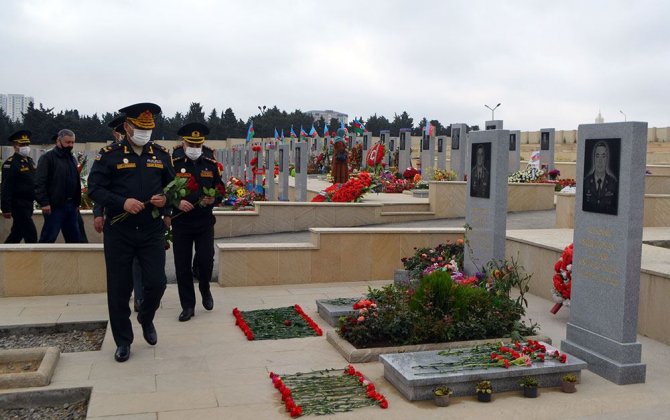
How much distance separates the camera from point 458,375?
5.14 m

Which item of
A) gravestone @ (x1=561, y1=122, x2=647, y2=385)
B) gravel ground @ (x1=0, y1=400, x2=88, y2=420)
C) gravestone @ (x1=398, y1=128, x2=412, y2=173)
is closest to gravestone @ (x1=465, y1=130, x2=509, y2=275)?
gravestone @ (x1=561, y1=122, x2=647, y2=385)

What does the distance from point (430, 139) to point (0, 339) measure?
65.5ft

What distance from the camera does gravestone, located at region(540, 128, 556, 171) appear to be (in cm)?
2355

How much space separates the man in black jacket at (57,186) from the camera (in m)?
9.34

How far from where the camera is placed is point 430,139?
25.4 metres

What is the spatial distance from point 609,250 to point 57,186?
7.03 metres

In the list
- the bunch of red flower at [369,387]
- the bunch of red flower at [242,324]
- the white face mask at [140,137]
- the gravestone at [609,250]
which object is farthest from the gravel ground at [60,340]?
the gravestone at [609,250]

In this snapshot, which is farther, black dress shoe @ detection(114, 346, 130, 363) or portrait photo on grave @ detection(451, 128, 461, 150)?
portrait photo on grave @ detection(451, 128, 461, 150)

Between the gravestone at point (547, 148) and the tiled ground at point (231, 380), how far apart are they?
16.6 metres

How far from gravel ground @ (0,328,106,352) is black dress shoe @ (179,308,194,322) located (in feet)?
2.59

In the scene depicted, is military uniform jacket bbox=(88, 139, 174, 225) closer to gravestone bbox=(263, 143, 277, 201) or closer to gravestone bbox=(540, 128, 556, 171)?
gravestone bbox=(263, 143, 277, 201)

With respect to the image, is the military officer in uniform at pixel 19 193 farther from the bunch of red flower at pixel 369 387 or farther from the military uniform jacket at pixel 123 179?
the bunch of red flower at pixel 369 387

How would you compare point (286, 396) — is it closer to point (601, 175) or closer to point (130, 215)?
point (130, 215)

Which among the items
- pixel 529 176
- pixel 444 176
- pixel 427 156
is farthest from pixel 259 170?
pixel 529 176
